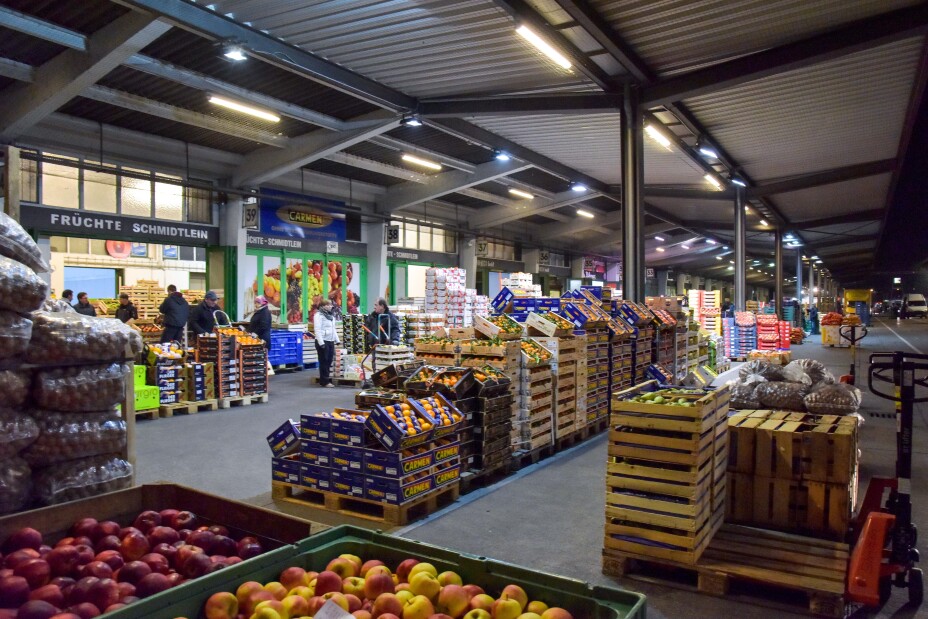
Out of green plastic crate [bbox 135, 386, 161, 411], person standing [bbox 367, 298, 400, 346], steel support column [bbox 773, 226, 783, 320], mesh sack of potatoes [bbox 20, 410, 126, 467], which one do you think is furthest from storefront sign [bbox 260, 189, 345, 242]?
steel support column [bbox 773, 226, 783, 320]

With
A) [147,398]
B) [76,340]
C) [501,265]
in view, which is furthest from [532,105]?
[501,265]

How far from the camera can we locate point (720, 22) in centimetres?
927

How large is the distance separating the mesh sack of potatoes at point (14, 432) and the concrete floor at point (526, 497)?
288 cm

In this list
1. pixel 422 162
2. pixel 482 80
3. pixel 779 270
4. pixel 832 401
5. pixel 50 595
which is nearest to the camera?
pixel 50 595

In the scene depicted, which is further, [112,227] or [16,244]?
[112,227]

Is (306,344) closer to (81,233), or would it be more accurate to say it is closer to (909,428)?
(81,233)

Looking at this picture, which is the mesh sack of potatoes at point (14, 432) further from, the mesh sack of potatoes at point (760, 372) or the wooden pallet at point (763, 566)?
the mesh sack of potatoes at point (760, 372)

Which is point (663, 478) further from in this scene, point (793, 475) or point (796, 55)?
point (796, 55)

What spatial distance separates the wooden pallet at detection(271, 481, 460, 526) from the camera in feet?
18.3

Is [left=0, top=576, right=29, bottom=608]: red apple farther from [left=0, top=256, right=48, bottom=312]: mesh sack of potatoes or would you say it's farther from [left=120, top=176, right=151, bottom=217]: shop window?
[left=120, top=176, right=151, bottom=217]: shop window

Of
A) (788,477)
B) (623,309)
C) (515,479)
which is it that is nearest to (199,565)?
(788,477)

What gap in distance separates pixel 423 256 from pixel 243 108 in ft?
39.4

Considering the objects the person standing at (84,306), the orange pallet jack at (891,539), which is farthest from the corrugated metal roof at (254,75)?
the orange pallet jack at (891,539)

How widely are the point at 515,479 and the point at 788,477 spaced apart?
282cm
